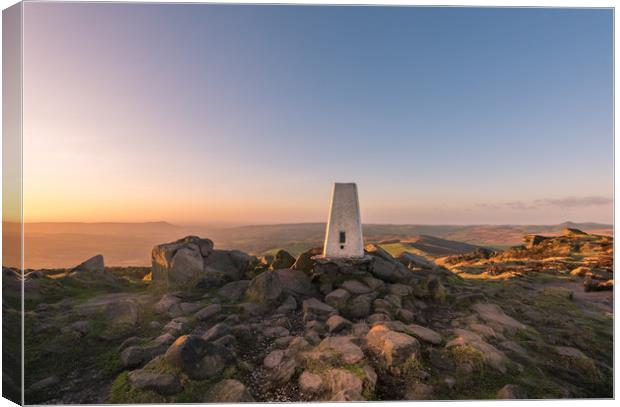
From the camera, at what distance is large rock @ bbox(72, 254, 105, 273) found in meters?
17.2

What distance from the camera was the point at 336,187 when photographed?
1517cm

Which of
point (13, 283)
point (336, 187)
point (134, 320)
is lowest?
point (134, 320)

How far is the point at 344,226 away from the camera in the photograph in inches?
591

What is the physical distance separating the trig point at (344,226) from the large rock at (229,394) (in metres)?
7.83

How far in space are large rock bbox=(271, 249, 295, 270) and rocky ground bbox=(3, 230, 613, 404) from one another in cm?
8

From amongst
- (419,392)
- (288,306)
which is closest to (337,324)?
(288,306)

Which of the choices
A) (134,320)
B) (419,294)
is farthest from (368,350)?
(134,320)

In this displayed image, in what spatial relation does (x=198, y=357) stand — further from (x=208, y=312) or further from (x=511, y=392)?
(x=511, y=392)

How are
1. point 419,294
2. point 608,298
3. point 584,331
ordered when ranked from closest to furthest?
1. point 584,331
2. point 419,294
3. point 608,298

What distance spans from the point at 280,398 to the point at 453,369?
5.91m

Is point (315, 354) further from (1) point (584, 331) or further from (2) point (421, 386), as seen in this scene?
(1) point (584, 331)

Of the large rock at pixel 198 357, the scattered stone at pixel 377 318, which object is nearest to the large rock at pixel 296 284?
the scattered stone at pixel 377 318

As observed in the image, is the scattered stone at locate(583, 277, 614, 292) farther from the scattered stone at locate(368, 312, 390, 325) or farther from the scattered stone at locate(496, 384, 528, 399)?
the scattered stone at locate(368, 312, 390, 325)

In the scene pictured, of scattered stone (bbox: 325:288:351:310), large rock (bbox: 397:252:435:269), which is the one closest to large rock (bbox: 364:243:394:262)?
large rock (bbox: 397:252:435:269)
